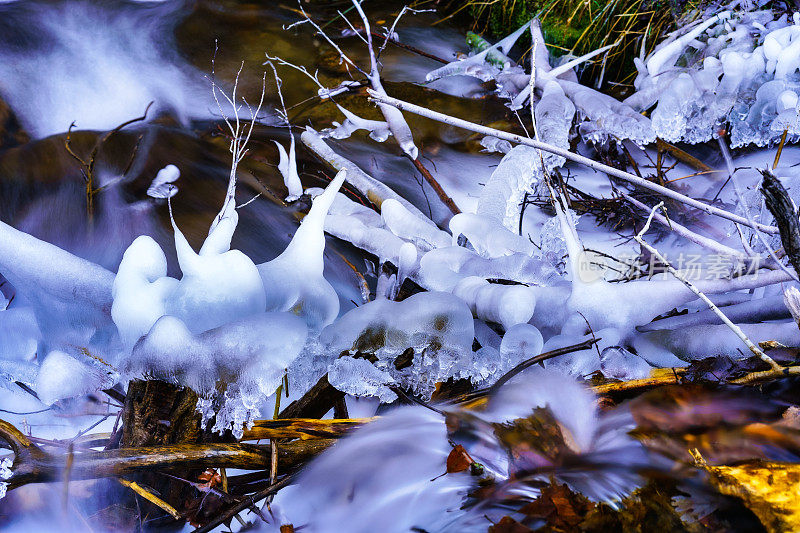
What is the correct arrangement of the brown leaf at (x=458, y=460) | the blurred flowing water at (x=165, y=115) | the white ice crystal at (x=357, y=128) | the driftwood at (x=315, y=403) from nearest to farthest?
the brown leaf at (x=458, y=460)
the driftwood at (x=315, y=403)
the blurred flowing water at (x=165, y=115)
the white ice crystal at (x=357, y=128)

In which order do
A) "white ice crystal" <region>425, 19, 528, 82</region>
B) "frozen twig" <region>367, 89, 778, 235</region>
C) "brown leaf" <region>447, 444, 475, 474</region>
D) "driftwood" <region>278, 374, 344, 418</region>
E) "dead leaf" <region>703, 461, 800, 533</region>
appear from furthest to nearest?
"white ice crystal" <region>425, 19, 528, 82</region>, "driftwood" <region>278, 374, 344, 418</region>, "frozen twig" <region>367, 89, 778, 235</region>, "brown leaf" <region>447, 444, 475, 474</region>, "dead leaf" <region>703, 461, 800, 533</region>

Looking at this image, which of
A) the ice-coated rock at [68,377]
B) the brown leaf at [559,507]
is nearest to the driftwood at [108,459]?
the ice-coated rock at [68,377]

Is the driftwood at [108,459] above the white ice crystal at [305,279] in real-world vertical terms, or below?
below

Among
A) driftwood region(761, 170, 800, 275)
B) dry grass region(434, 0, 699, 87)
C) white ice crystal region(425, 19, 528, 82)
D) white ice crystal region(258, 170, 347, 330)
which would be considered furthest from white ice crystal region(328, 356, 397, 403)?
dry grass region(434, 0, 699, 87)

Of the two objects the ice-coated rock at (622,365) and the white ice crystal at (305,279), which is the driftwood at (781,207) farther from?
the white ice crystal at (305,279)

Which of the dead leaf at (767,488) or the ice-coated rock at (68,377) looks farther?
the ice-coated rock at (68,377)

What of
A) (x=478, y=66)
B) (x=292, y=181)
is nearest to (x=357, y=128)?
(x=292, y=181)

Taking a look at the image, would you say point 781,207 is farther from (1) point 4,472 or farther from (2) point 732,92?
(2) point 732,92

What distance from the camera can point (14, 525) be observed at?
0.76m

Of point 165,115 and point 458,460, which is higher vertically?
point 458,460

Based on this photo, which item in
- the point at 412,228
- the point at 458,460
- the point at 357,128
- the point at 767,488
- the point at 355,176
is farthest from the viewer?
the point at 357,128

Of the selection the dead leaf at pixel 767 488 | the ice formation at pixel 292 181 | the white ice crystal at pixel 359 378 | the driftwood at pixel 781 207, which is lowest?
the ice formation at pixel 292 181

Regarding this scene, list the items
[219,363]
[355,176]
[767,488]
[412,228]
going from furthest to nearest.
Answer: [355,176], [412,228], [219,363], [767,488]

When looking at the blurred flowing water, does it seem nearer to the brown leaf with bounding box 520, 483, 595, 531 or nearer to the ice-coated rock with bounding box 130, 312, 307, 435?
the ice-coated rock with bounding box 130, 312, 307, 435
